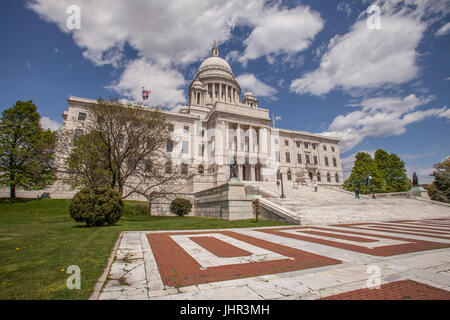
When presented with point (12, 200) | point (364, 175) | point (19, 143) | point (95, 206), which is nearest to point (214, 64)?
point (364, 175)

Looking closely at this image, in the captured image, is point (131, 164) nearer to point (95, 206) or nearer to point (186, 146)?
point (95, 206)

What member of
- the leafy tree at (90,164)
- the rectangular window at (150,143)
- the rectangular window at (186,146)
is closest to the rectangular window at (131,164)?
the leafy tree at (90,164)

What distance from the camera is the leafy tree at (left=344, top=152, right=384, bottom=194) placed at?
44812mm

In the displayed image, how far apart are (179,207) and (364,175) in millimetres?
42316

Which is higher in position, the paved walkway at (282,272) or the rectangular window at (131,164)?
the rectangular window at (131,164)

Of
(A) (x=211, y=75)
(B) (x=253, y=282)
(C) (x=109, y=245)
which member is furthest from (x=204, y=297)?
(A) (x=211, y=75)

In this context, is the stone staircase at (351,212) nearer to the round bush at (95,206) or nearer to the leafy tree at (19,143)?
the round bush at (95,206)

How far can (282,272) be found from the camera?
4141 millimetres

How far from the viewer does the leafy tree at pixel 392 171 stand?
44.8 m

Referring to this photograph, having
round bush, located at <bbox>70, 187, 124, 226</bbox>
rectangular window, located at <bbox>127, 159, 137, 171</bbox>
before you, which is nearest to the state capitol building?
rectangular window, located at <bbox>127, 159, 137, 171</bbox>

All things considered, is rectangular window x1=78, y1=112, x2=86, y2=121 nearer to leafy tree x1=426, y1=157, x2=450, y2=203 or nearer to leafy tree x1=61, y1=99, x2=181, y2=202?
leafy tree x1=61, y1=99, x2=181, y2=202

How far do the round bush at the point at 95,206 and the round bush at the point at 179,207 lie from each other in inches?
446

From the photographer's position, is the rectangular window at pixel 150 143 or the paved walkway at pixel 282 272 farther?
the rectangular window at pixel 150 143

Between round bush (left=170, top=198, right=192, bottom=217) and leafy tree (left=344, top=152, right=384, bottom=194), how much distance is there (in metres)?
39.2
